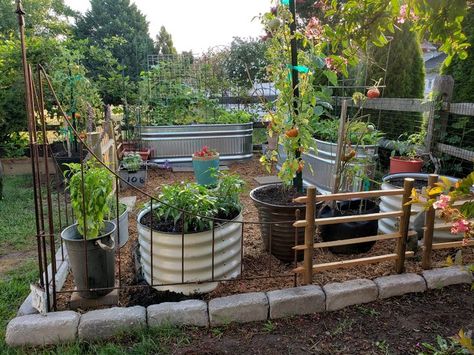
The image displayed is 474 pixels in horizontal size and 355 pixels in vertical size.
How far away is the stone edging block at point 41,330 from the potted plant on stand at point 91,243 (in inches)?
10.0

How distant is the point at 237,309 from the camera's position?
2.20 meters

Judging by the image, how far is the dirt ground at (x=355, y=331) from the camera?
77.6 inches

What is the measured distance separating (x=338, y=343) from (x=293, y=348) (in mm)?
259

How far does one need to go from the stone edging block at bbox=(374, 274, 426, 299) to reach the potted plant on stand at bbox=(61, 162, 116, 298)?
1.77m

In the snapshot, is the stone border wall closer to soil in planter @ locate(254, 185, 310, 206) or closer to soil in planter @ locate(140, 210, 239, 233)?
soil in planter @ locate(140, 210, 239, 233)

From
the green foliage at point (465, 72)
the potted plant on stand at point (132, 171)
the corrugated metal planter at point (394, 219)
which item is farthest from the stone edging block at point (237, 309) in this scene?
the green foliage at point (465, 72)

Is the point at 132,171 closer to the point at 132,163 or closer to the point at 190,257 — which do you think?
the point at 132,163

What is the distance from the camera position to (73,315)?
2.08 metres

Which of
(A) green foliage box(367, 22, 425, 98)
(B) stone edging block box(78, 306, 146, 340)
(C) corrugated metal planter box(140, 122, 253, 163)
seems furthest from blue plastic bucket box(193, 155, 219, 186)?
(B) stone edging block box(78, 306, 146, 340)

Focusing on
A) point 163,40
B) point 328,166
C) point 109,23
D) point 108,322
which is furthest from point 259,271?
point 163,40

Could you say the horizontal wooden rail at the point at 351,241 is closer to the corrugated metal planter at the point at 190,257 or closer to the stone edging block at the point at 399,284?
the stone edging block at the point at 399,284

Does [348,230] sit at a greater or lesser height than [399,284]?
greater

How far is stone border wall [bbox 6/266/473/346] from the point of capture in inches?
79.5

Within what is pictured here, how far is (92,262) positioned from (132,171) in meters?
3.05
